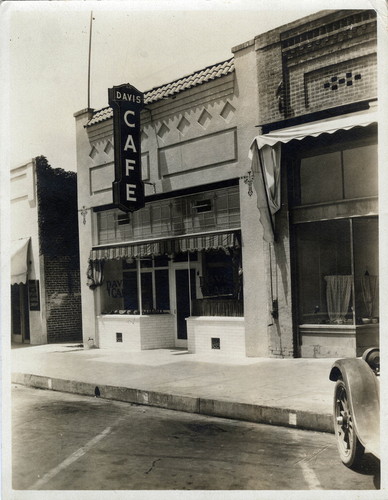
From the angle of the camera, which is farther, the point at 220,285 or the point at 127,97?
the point at 127,97

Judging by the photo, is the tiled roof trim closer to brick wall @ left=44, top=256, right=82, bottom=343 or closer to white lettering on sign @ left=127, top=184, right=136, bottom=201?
white lettering on sign @ left=127, top=184, right=136, bottom=201

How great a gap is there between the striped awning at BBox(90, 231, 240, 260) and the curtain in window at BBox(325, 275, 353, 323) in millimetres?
2425

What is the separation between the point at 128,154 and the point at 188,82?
7.82ft

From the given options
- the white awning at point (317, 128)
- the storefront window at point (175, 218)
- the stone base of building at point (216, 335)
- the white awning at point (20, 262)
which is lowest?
the stone base of building at point (216, 335)

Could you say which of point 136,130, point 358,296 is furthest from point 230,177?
point 358,296

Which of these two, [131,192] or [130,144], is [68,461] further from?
[130,144]

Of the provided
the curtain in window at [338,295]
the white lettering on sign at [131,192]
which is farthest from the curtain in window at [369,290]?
the white lettering on sign at [131,192]

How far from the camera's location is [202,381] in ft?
31.9

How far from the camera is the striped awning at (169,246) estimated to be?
502 inches

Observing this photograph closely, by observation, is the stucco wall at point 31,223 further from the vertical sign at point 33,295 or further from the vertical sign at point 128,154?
the vertical sign at point 128,154

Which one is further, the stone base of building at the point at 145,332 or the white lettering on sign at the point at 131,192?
the stone base of building at the point at 145,332

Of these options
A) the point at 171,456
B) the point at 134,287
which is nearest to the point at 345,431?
the point at 171,456

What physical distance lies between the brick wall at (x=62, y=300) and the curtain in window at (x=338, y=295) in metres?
10.1

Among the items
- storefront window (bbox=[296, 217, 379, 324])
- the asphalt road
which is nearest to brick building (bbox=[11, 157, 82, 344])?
storefront window (bbox=[296, 217, 379, 324])
